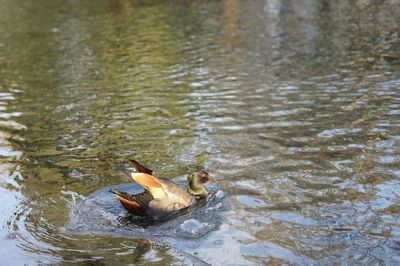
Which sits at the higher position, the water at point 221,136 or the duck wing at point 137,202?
the duck wing at point 137,202

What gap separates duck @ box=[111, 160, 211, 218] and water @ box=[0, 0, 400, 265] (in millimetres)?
281

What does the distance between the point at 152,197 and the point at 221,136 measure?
3.90 m

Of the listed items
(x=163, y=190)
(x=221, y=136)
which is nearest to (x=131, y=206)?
(x=163, y=190)

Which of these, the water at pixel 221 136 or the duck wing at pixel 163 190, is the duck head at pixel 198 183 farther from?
the water at pixel 221 136

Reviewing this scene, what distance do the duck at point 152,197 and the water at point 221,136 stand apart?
0.92ft

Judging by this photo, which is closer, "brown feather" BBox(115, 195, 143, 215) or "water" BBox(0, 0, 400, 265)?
"water" BBox(0, 0, 400, 265)

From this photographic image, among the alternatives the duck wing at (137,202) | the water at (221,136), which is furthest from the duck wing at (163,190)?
the water at (221,136)

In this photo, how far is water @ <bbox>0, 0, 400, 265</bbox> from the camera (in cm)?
738

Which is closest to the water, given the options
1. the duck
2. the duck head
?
the duck

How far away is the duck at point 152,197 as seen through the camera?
25.4 feet

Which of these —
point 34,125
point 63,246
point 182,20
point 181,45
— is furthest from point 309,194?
point 182,20

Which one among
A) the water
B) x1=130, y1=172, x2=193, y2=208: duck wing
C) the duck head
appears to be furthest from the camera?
the duck head

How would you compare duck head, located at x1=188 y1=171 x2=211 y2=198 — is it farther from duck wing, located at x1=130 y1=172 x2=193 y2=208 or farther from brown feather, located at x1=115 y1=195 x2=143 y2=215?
brown feather, located at x1=115 y1=195 x2=143 y2=215

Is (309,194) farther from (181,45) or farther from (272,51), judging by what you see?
(181,45)
